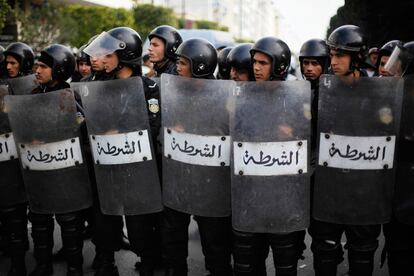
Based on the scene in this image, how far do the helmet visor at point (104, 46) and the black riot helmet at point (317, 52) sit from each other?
4.39 feet

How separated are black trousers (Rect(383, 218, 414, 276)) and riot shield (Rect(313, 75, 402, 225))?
30 cm

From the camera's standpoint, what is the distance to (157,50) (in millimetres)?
4594

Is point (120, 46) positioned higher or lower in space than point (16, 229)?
higher

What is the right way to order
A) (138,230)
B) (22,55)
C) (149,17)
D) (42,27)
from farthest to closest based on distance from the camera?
(149,17)
(42,27)
(22,55)
(138,230)

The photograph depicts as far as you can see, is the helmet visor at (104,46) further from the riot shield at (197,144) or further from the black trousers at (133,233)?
the black trousers at (133,233)

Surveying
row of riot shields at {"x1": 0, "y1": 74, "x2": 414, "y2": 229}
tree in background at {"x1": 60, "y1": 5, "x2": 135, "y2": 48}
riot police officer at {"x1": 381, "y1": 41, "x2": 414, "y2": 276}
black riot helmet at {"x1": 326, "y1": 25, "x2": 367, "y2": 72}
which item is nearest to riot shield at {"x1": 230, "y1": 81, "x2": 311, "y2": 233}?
row of riot shields at {"x1": 0, "y1": 74, "x2": 414, "y2": 229}

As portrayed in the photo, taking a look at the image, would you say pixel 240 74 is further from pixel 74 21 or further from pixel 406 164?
pixel 74 21

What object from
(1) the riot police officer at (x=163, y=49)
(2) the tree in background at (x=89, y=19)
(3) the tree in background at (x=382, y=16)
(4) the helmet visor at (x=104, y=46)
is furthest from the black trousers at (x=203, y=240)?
(2) the tree in background at (x=89, y=19)

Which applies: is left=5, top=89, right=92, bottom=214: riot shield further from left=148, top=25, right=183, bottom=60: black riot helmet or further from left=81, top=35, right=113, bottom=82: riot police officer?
left=148, top=25, right=183, bottom=60: black riot helmet

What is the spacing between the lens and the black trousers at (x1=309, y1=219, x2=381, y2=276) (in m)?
2.89

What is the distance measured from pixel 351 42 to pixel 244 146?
1071mm

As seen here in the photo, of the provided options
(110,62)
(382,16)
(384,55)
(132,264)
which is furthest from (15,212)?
(382,16)

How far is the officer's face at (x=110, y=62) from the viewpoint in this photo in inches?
139

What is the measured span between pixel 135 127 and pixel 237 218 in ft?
2.90
